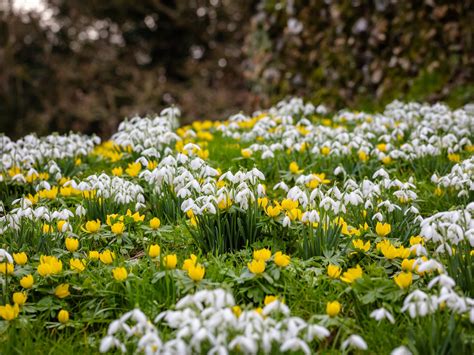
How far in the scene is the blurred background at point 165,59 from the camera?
24.5 ft

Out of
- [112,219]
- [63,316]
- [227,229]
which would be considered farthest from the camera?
[112,219]

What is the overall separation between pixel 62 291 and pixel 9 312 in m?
0.28

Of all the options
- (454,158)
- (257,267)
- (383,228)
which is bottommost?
(257,267)

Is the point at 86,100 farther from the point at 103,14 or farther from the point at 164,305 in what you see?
the point at 164,305

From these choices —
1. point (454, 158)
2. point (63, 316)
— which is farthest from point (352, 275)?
point (454, 158)

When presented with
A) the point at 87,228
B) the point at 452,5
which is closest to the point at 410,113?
the point at 452,5

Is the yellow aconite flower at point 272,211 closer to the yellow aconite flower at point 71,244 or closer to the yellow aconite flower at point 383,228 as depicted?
the yellow aconite flower at point 383,228

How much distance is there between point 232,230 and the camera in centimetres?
291

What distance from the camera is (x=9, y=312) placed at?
2295mm

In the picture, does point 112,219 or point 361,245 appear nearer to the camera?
point 361,245

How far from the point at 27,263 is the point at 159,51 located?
10877 millimetres

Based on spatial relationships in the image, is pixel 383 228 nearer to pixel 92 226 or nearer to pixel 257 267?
pixel 257 267

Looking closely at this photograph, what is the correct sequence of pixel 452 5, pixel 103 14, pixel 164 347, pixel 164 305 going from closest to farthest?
pixel 164 347 < pixel 164 305 < pixel 452 5 < pixel 103 14

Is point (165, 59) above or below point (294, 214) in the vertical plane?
above
